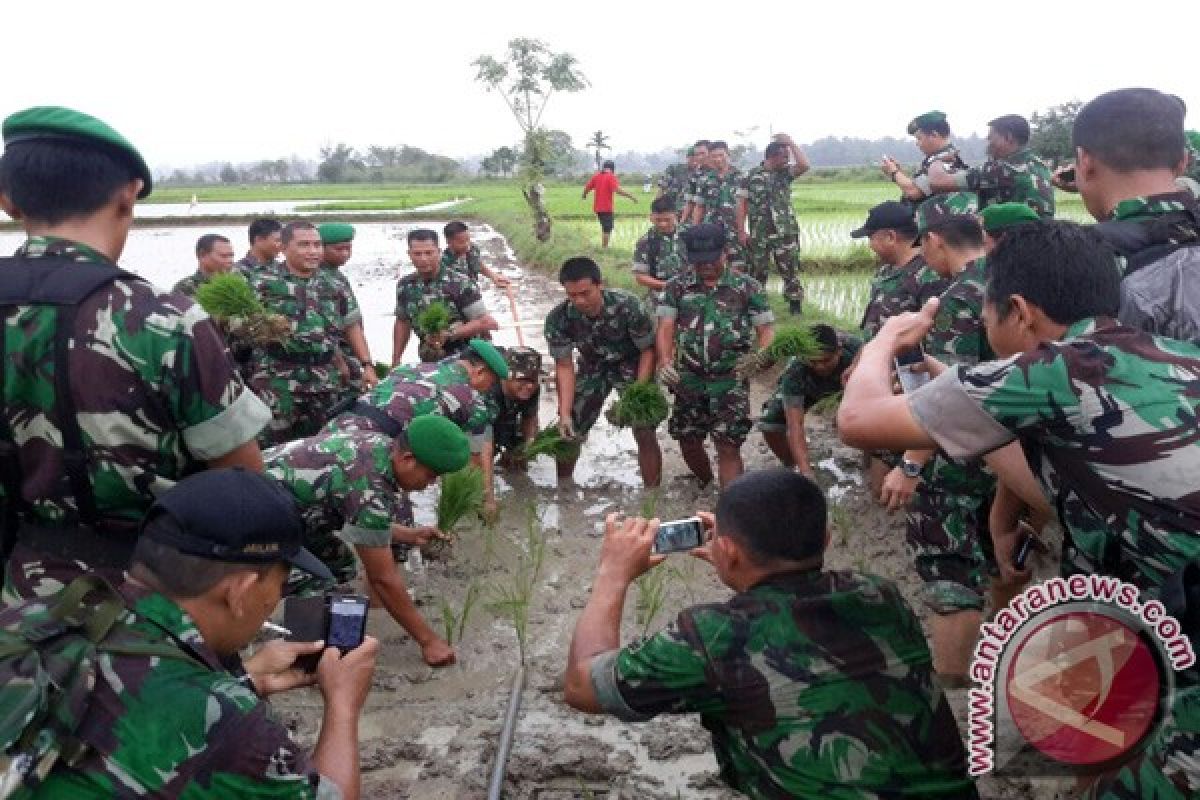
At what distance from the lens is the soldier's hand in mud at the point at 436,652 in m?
3.91

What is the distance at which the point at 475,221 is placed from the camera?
1161 inches

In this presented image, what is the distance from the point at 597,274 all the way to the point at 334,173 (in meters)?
67.4

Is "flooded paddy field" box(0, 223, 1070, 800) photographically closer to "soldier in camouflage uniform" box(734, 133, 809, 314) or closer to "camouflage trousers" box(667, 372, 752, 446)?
"camouflage trousers" box(667, 372, 752, 446)

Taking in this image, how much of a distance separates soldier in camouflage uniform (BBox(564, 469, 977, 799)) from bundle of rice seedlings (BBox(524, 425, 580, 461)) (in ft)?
12.5

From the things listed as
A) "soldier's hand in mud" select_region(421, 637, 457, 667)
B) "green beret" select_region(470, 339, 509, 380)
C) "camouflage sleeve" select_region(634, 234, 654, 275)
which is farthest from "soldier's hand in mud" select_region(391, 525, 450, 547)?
"camouflage sleeve" select_region(634, 234, 654, 275)

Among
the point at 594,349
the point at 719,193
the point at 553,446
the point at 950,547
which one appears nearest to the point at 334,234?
the point at 594,349

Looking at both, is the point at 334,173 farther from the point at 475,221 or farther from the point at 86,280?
the point at 86,280

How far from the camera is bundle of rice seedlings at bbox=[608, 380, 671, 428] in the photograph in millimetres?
5680

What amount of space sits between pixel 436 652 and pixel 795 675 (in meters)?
2.29

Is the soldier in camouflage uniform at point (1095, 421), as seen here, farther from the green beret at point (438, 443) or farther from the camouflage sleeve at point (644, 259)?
the camouflage sleeve at point (644, 259)

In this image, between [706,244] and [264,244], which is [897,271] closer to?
[706,244]

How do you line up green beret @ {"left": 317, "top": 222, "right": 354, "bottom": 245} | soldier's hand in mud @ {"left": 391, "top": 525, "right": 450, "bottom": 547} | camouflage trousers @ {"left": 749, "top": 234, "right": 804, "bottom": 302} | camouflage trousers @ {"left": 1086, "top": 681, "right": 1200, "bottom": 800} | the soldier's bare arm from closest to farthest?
1. camouflage trousers @ {"left": 1086, "top": 681, "right": 1200, "bottom": 800}
2. soldier's hand in mud @ {"left": 391, "top": 525, "right": 450, "bottom": 547}
3. green beret @ {"left": 317, "top": 222, "right": 354, "bottom": 245}
4. the soldier's bare arm
5. camouflage trousers @ {"left": 749, "top": 234, "right": 804, "bottom": 302}

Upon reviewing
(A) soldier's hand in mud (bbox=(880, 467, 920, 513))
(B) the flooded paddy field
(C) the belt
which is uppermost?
(C) the belt

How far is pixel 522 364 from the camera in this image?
590 centimetres
